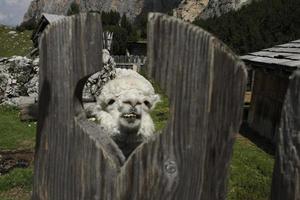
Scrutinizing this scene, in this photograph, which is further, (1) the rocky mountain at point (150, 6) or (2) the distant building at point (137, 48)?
(1) the rocky mountain at point (150, 6)

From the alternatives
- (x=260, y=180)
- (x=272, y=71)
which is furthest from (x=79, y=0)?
(x=260, y=180)

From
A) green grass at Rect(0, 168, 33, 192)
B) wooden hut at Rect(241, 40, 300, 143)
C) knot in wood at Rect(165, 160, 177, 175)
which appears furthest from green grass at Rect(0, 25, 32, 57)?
knot in wood at Rect(165, 160, 177, 175)

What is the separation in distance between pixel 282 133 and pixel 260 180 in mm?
6857

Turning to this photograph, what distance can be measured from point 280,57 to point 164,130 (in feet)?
43.3

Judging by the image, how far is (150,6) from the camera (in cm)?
7138

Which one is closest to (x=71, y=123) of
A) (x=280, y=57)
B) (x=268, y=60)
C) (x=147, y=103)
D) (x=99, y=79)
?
(x=147, y=103)

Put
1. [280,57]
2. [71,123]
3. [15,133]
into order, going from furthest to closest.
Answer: [280,57] → [15,133] → [71,123]

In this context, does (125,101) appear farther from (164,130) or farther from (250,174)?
(250,174)

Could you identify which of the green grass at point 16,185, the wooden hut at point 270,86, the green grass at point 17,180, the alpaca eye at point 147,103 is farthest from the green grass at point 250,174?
the green grass at point 17,180

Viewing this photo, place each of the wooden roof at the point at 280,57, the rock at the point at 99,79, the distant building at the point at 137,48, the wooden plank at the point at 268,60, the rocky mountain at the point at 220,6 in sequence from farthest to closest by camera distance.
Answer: the rocky mountain at the point at 220,6 → the distant building at the point at 137,48 → the rock at the point at 99,79 → the wooden plank at the point at 268,60 → the wooden roof at the point at 280,57

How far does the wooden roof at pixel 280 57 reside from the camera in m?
12.9

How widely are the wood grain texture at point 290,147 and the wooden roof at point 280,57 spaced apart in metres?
10.7

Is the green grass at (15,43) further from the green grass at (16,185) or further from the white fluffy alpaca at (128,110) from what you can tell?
the white fluffy alpaca at (128,110)

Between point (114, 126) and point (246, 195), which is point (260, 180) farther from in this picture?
point (114, 126)
